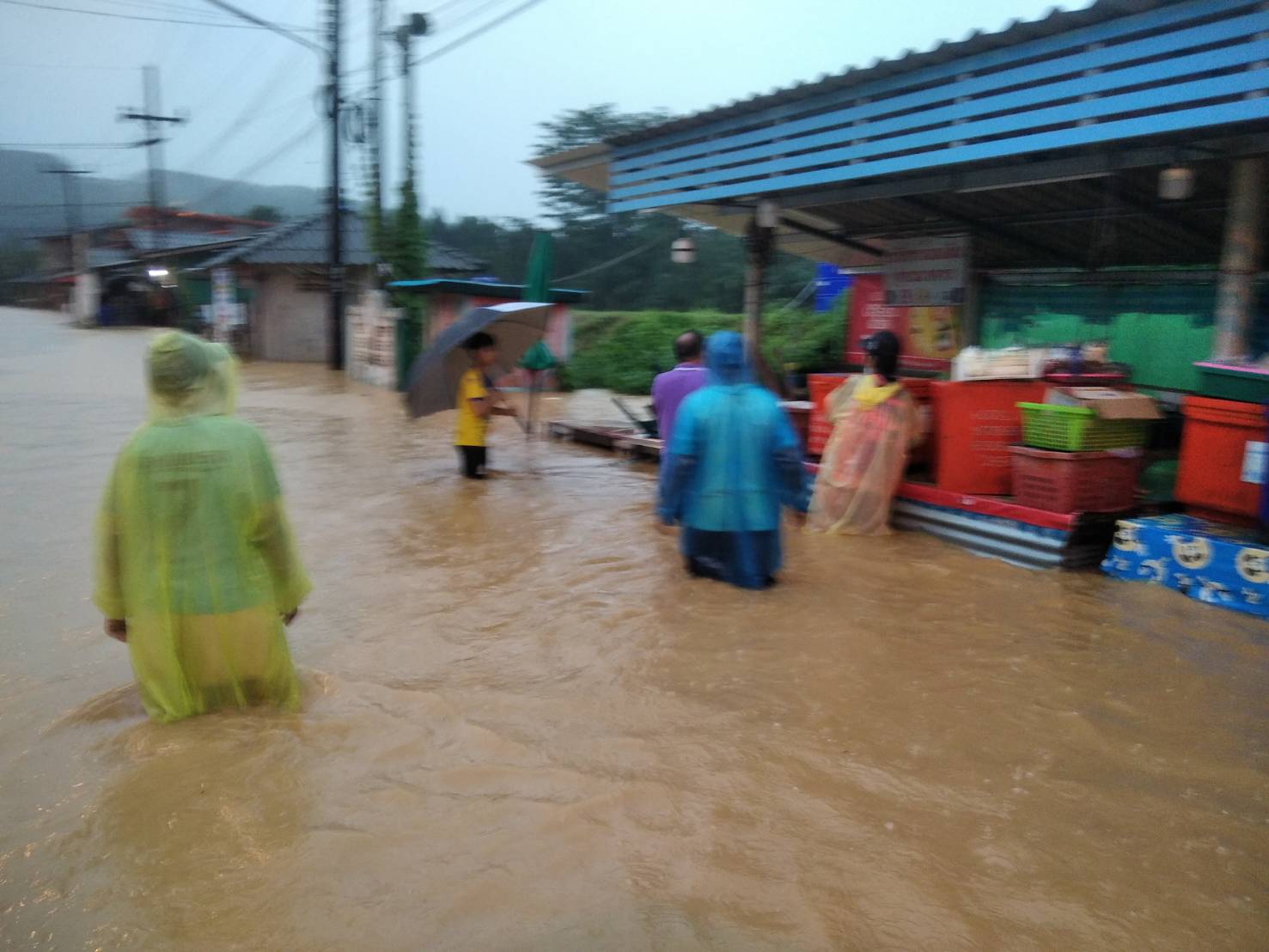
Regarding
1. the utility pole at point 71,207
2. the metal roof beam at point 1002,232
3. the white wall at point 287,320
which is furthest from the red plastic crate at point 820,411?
the utility pole at point 71,207

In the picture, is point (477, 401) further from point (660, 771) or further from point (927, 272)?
point (660, 771)

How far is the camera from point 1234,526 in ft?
20.3

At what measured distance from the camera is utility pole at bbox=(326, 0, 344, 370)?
24.1 m

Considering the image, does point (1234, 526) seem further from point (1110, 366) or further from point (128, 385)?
point (128, 385)

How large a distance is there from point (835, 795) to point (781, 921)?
81cm

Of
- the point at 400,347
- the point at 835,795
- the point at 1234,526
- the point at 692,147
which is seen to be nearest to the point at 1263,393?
the point at 1234,526

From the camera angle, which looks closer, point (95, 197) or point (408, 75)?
point (408, 75)

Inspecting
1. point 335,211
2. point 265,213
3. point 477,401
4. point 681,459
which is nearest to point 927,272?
point 477,401

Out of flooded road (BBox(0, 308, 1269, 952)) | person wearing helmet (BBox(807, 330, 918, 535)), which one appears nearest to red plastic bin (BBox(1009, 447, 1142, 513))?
flooded road (BBox(0, 308, 1269, 952))

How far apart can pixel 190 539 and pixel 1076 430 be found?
5.39 metres

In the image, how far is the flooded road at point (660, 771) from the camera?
285 cm

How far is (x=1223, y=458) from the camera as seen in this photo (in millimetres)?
6027

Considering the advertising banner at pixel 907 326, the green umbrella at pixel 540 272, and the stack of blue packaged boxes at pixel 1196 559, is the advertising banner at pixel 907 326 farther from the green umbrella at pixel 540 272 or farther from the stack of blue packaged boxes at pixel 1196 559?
the stack of blue packaged boxes at pixel 1196 559

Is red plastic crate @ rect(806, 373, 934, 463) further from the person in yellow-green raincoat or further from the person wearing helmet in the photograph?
the person in yellow-green raincoat
